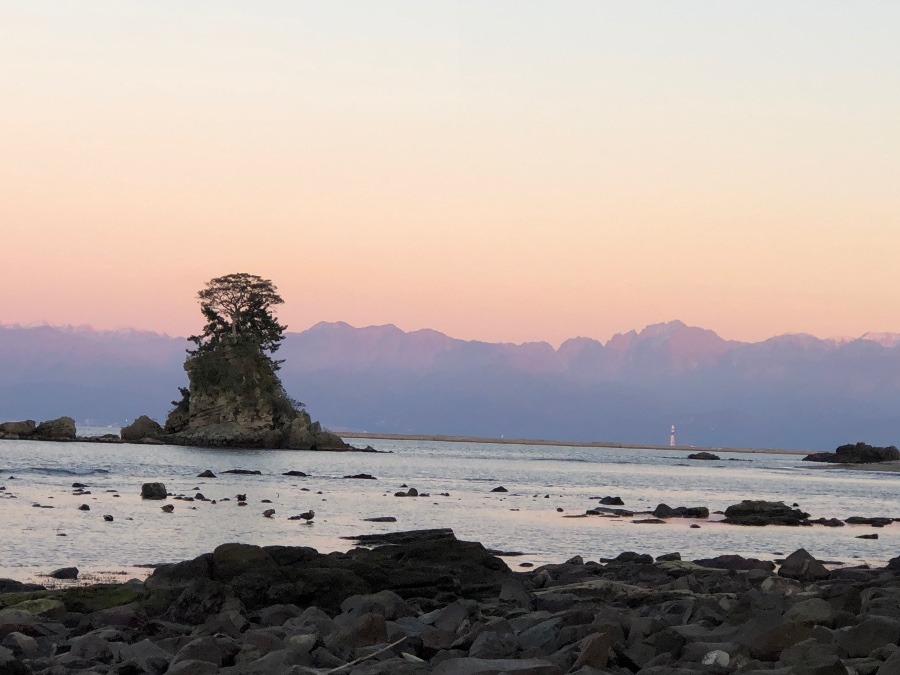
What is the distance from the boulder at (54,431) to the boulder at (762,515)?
103 metres

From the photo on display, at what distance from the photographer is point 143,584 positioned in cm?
1970

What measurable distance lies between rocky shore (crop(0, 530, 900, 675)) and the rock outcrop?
95.6 m

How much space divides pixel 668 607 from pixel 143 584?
920 cm

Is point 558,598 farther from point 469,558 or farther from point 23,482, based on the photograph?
point 23,482

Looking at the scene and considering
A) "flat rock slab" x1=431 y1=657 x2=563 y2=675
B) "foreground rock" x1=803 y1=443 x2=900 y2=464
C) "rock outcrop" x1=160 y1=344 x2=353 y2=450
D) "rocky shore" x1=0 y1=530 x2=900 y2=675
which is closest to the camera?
"flat rock slab" x1=431 y1=657 x2=563 y2=675

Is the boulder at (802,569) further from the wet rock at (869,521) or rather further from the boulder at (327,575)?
the wet rock at (869,521)

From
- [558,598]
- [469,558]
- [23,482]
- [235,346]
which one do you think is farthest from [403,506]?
[235,346]

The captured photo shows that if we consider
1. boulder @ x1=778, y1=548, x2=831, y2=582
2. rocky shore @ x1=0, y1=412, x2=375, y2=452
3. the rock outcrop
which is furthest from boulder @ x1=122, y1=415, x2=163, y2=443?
boulder @ x1=778, y1=548, x2=831, y2=582

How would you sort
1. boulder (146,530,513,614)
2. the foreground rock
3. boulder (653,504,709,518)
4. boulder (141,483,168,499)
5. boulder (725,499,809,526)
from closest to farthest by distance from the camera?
boulder (146,530,513,614) < boulder (725,499,809,526) < boulder (653,504,709,518) < boulder (141,483,168,499) < the foreground rock

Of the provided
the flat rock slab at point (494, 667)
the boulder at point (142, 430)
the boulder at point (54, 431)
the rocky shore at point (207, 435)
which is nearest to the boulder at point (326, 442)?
the rocky shore at point (207, 435)

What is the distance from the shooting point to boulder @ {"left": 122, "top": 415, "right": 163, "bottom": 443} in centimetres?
13362

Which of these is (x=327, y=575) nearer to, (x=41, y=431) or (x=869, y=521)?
(x=869, y=521)

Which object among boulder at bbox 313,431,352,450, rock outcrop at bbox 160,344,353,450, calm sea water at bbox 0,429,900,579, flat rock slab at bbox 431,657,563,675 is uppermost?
rock outcrop at bbox 160,344,353,450

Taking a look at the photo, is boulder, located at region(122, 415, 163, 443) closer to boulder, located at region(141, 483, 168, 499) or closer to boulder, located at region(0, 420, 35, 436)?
boulder, located at region(0, 420, 35, 436)
